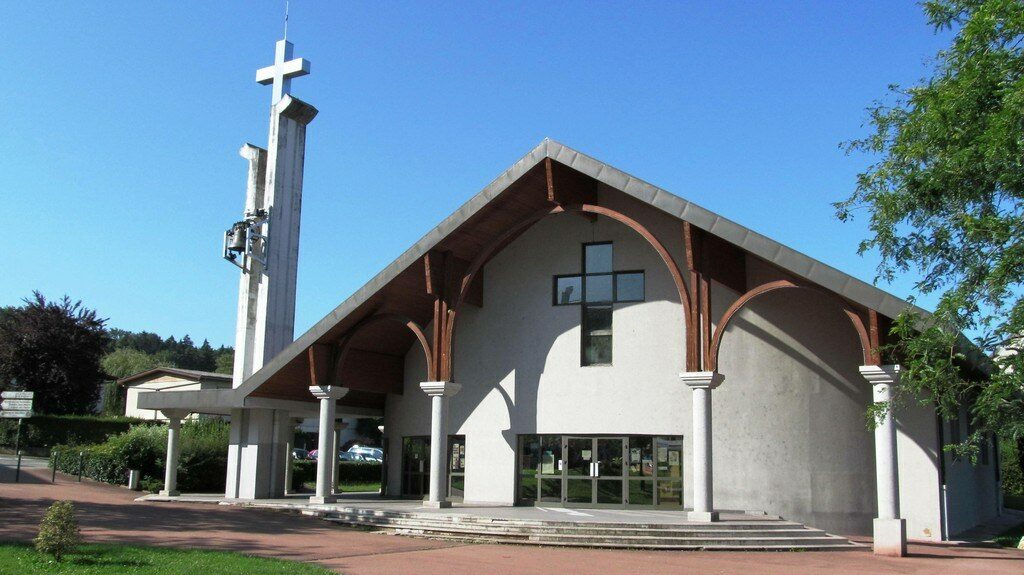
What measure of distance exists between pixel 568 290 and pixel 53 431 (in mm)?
28015

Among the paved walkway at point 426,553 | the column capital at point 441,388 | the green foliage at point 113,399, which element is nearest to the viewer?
the paved walkway at point 426,553

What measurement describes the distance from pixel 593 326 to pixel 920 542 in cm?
825

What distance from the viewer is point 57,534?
430 inches

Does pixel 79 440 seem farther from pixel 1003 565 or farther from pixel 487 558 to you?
pixel 1003 565

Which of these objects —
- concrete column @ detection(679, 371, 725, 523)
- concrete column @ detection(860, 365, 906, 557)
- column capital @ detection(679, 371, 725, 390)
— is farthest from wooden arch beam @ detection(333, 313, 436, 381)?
concrete column @ detection(860, 365, 906, 557)

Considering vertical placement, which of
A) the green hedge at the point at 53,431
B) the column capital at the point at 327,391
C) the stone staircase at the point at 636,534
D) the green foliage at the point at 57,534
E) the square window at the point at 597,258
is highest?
the square window at the point at 597,258

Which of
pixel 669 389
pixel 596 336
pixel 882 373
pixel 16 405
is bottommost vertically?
pixel 16 405

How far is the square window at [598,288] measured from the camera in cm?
2114

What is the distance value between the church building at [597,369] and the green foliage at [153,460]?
11.5ft

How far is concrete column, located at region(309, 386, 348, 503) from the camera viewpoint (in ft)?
67.5

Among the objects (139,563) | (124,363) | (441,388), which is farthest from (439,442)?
(124,363)

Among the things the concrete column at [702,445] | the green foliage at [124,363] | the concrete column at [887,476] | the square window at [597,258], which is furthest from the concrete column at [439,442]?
the green foliage at [124,363]

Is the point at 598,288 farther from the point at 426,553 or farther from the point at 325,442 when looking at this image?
the point at 426,553

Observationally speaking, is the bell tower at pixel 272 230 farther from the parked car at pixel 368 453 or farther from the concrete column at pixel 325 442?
the parked car at pixel 368 453
